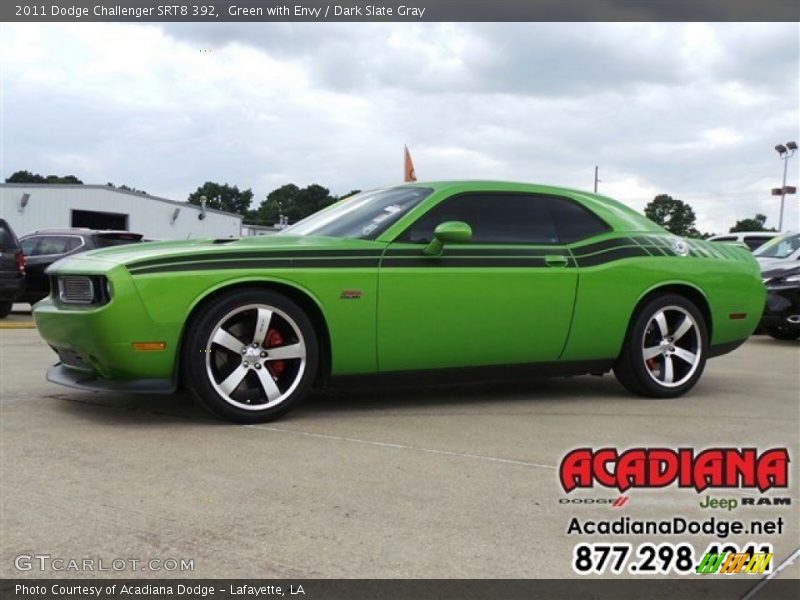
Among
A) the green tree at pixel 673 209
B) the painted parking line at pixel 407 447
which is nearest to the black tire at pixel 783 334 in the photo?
the painted parking line at pixel 407 447

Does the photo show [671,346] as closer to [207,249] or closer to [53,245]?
[207,249]

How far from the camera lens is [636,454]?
147 inches

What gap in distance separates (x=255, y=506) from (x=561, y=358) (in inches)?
106

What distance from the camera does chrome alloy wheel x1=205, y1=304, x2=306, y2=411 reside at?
14.2ft

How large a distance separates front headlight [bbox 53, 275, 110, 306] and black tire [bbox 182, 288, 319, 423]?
487 millimetres

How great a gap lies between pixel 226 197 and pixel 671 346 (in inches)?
3991

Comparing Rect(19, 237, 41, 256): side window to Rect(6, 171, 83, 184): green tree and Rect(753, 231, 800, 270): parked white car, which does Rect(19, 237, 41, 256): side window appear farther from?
Rect(6, 171, 83, 184): green tree

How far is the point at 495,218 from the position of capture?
5156mm

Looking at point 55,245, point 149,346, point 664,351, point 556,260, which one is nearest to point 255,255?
point 149,346
